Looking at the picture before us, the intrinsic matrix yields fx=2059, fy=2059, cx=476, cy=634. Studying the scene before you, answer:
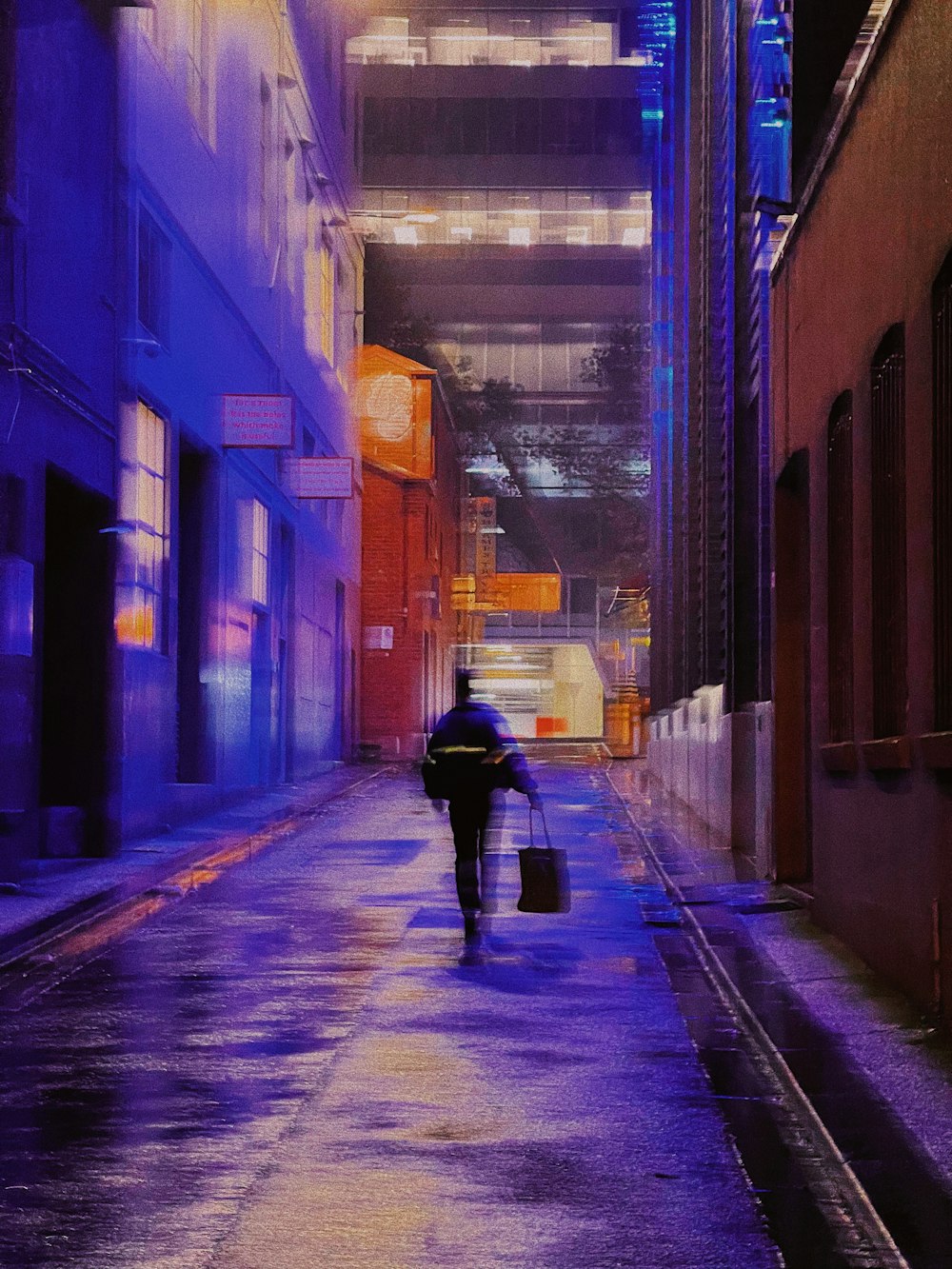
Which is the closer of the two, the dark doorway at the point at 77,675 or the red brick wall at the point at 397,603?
the dark doorway at the point at 77,675

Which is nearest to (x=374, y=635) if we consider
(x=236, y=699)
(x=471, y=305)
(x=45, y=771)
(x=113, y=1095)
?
(x=236, y=699)

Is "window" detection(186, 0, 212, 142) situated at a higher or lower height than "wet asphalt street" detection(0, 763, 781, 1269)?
higher

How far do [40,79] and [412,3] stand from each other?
74996 mm

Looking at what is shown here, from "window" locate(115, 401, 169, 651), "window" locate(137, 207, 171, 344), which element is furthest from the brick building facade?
"window" locate(137, 207, 171, 344)

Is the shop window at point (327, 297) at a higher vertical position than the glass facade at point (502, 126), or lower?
lower

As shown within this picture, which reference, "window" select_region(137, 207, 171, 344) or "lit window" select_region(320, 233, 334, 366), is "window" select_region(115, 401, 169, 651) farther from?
"lit window" select_region(320, 233, 334, 366)

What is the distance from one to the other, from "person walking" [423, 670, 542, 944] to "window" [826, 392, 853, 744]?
2.19 m

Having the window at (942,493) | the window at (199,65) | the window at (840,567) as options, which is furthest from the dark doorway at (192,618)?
the window at (942,493)

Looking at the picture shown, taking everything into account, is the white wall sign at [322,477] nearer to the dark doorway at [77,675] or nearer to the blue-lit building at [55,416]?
the blue-lit building at [55,416]

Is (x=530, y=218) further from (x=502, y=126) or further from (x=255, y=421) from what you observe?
(x=255, y=421)

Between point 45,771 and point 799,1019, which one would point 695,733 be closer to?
point 45,771

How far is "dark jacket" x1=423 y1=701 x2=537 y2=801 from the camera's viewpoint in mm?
13156

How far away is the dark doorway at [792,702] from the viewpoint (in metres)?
17.0

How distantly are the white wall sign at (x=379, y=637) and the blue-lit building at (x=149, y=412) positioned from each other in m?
14.8
